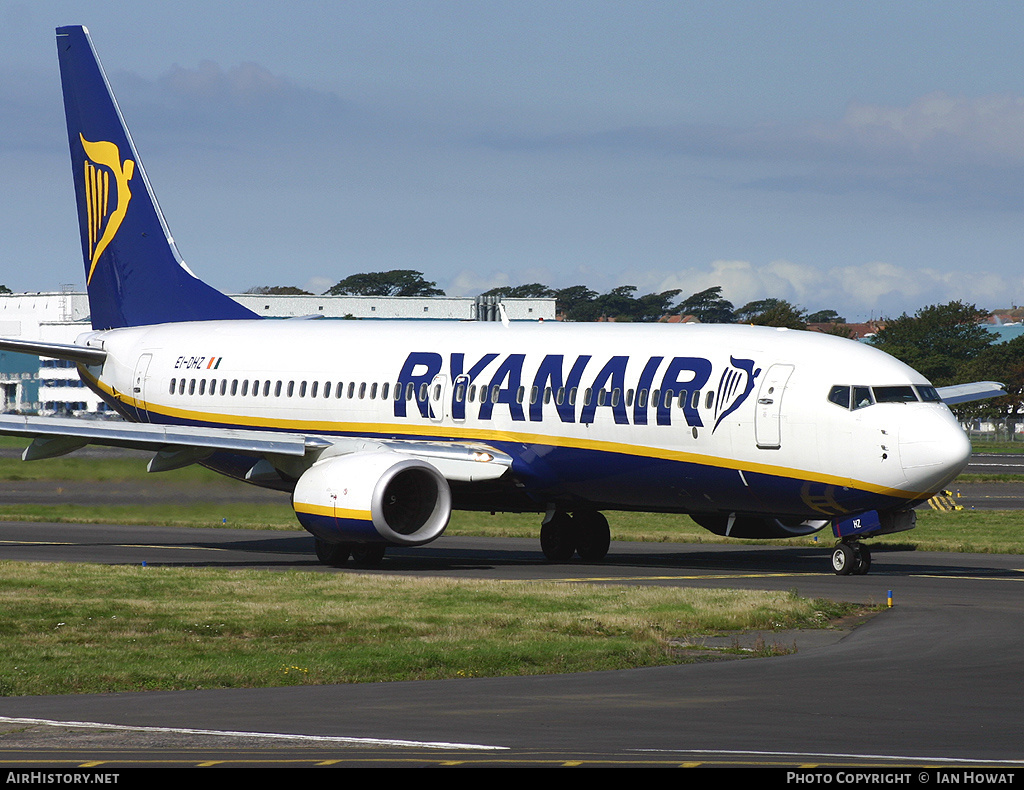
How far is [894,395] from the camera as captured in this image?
86.9 feet

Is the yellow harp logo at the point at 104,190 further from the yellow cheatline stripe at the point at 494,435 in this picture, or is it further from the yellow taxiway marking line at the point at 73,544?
the yellow taxiway marking line at the point at 73,544

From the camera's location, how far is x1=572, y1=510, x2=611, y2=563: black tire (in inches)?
1271

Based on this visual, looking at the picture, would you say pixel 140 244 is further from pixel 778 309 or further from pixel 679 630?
pixel 778 309

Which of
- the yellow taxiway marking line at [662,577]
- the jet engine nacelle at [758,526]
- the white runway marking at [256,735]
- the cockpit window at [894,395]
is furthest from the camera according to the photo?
the jet engine nacelle at [758,526]

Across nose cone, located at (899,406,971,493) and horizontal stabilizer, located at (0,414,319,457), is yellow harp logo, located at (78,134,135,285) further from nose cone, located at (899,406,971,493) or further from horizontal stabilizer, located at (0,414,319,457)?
nose cone, located at (899,406,971,493)

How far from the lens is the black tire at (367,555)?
30.3 m

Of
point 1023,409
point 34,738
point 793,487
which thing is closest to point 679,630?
point 793,487

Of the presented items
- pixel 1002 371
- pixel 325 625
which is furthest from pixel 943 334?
pixel 325 625

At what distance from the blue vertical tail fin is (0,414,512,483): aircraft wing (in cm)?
850

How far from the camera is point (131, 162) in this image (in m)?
39.1

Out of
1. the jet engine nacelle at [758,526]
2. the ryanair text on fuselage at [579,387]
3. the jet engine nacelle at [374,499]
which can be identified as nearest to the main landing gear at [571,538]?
the jet engine nacelle at [758,526]

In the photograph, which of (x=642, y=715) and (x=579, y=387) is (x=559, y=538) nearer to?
(x=579, y=387)

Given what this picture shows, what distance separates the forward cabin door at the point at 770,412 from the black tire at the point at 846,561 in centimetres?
232

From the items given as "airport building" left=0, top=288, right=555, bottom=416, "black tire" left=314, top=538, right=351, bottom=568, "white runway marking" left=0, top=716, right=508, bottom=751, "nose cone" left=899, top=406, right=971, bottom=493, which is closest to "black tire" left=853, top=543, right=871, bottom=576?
"nose cone" left=899, top=406, right=971, bottom=493
